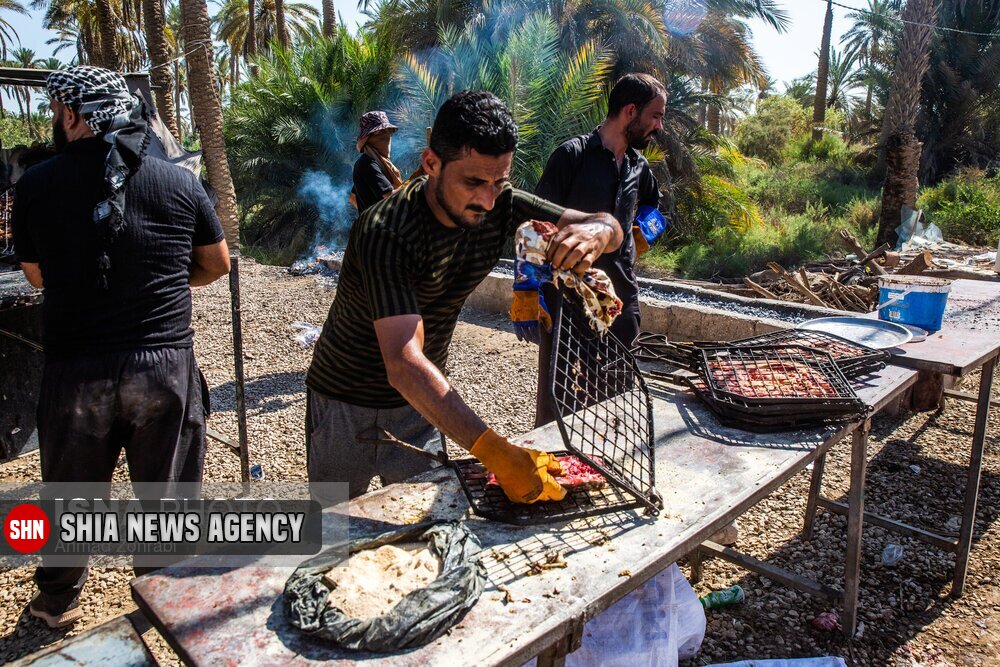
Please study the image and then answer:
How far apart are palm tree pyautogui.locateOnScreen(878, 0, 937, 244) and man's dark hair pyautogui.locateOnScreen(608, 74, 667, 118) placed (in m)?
10.0

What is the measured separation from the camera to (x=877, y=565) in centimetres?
339

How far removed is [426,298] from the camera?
2139 millimetres

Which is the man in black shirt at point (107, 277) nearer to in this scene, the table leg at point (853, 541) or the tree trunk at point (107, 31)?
the table leg at point (853, 541)

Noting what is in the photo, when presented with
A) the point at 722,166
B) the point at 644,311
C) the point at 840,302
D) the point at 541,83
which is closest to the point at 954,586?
the point at 644,311

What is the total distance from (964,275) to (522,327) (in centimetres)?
673

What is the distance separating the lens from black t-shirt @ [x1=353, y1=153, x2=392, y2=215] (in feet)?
14.9

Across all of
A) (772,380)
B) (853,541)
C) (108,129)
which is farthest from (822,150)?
(108,129)

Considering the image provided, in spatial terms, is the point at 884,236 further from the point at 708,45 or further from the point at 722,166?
the point at 708,45

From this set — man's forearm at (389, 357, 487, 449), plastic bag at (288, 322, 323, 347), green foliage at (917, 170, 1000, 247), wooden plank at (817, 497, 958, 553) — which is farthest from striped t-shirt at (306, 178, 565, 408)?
green foliage at (917, 170, 1000, 247)

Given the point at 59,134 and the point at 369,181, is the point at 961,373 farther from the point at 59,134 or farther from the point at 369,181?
the point at 59,134

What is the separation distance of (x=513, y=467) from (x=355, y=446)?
0.86 meters

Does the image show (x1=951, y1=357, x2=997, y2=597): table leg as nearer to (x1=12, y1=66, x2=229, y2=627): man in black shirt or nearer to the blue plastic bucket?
the blue plastic bucket

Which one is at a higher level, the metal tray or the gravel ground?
the metal tray

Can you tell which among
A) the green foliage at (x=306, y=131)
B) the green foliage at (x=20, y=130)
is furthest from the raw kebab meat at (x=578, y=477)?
the green foliage at (x=20, y=130)
